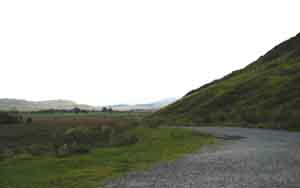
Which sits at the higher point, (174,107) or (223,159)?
(174,107)

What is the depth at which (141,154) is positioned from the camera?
23766mm

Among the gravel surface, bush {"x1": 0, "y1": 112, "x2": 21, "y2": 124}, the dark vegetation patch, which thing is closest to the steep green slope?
the dark vegetation patch

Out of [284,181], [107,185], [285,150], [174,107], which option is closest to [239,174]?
[284,181]

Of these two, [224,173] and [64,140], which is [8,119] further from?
[224,173]

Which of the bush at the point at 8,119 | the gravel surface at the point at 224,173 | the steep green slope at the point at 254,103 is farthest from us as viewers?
the bush at the point at 8,119

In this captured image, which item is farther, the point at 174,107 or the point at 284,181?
the point at 174,107

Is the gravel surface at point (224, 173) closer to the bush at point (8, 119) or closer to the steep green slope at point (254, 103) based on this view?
the steep green slope at point (254, 103)

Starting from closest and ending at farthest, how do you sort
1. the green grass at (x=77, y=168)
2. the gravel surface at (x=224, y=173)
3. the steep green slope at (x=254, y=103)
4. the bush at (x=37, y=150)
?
the gravel surface at (x=224, y=173) → the green grass at (x=77, y=168) → the bush at (x=37, y=150) → the steep green slope at (x=254, y=103)

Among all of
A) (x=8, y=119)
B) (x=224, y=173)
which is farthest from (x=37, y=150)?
(x=8, y=119)

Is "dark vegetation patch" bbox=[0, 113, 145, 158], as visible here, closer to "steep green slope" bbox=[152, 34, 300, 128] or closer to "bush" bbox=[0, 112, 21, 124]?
"steep green slope" bbox=[152, 34, 300, 128]

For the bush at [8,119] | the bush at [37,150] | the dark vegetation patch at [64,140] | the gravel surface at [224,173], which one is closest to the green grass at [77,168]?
the gravel surface at [224,173]

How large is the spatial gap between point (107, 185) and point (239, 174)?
240 inches

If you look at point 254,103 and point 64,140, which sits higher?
point 254,103

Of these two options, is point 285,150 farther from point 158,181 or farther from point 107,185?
point 107,185
